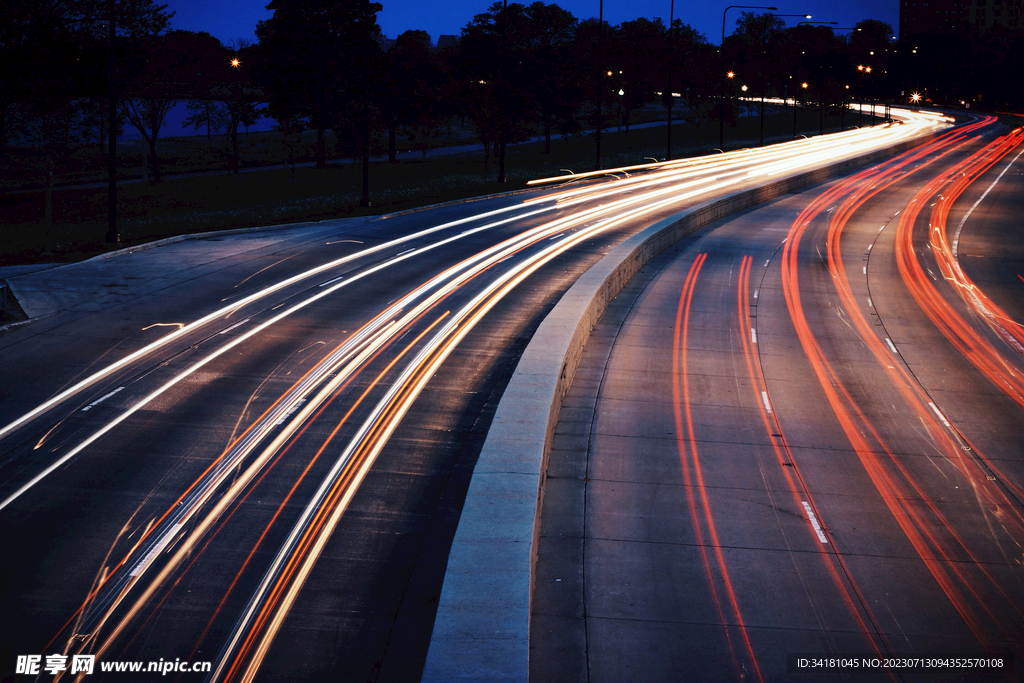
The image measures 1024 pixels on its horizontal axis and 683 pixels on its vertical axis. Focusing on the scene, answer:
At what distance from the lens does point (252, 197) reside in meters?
57.2

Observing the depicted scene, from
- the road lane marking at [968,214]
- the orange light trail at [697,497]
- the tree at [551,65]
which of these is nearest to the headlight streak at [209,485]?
the orange light trail at [697,497]

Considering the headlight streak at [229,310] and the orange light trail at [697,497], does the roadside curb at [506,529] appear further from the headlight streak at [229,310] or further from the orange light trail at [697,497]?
the headlight streak at [229,310]

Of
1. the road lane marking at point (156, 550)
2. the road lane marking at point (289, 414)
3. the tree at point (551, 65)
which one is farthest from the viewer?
the tree at point (551, 65)

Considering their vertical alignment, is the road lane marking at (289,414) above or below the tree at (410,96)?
below

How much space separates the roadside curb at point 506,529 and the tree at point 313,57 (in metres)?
62.9

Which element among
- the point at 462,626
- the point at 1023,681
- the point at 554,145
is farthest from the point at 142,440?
the point at 554,145

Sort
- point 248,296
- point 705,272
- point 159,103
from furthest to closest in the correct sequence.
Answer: point 159,103 < point 705,272 < point 248,296

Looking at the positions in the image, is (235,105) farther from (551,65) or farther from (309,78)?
(551,65)

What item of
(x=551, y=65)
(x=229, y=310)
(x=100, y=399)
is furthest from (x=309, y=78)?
(x=100, y=399)

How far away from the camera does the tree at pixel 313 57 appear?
74.2 metres

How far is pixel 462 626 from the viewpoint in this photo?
23.1ft

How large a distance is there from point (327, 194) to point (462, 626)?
51.5m

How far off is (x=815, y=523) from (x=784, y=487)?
1.07m

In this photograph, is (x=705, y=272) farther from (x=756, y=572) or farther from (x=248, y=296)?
(x=756, y=572)
